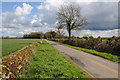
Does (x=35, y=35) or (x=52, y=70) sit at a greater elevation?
(x=35, y=35)

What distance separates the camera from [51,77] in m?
5.88

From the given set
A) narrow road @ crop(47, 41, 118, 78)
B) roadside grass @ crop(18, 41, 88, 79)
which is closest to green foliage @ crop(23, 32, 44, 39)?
narrow road @ crop(47, 41, 118, 78)

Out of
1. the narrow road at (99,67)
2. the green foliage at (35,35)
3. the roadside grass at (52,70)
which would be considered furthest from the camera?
the green foliage at (35,35)

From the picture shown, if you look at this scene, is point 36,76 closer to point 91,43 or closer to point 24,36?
point 91,43

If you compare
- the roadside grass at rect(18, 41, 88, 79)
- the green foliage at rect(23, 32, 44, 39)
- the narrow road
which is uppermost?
the green foliage at rect(23, 32, 44, 39)

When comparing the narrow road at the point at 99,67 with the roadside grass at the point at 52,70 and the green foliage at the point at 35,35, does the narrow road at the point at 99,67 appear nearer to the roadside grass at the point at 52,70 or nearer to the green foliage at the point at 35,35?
the roadside grass at the point at 52,70

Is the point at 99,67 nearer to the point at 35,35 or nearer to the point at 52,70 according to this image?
the point at 52,70

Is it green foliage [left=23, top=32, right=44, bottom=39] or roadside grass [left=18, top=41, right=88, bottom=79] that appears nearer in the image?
roadside grass [left=18, top=41, right=88, bottom=79]

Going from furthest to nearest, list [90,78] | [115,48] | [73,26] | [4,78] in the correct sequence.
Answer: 1. [73,26]
2. [115,48]
3. [90,78]
4. [4,78]

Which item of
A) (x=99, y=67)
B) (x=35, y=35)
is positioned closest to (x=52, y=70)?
(x=99, y=67)

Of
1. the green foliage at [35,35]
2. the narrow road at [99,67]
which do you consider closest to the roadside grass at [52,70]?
the narrow road at [99,67]

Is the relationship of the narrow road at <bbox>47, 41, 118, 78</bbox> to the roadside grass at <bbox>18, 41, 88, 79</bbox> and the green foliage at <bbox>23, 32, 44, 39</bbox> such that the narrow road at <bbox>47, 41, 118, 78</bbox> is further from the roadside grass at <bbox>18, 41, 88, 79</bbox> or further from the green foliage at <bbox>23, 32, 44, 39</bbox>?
the green foliage at <bbox>23, 32, 44, 39</bbox>

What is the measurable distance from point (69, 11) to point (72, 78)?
39.3 meters

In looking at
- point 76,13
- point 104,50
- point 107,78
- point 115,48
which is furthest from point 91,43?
point 76,13
